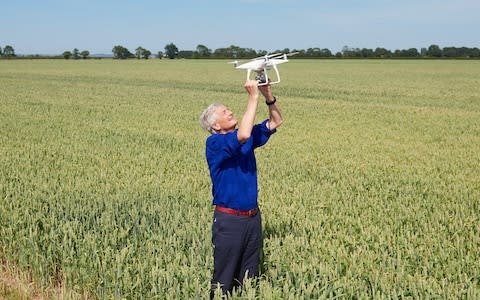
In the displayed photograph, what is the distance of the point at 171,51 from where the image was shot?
433 feet

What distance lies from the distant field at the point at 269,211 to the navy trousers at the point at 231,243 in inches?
9.2

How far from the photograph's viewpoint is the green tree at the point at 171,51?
425 ft

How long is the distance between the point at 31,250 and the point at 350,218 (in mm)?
3779

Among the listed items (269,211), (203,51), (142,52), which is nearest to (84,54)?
(142,52)

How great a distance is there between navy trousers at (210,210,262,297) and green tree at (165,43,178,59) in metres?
128

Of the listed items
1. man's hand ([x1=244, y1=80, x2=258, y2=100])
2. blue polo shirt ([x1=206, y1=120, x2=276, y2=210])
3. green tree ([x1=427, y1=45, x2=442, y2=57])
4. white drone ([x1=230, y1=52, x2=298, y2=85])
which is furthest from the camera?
green tree ([x1=427, y1=45, x2=442, y2=57])

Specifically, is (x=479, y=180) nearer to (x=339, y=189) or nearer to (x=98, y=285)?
(x=339, y=189)

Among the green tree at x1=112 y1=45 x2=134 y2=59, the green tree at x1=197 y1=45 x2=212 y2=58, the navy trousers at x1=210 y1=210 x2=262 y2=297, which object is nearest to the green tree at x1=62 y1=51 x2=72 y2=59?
the green tree at x1=112 y1=45 x2=134 y2=59

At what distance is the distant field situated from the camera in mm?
4637

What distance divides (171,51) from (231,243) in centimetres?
13143

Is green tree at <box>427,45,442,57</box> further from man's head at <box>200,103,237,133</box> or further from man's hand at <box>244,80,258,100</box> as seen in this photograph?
man's hand at <box>244,80,258,100</box>

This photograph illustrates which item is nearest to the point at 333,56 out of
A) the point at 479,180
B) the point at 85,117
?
the point at 85,117

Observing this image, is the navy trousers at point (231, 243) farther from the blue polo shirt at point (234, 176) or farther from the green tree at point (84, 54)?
the green tree at point (84, 54)

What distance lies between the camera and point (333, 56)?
108188 millimetres
